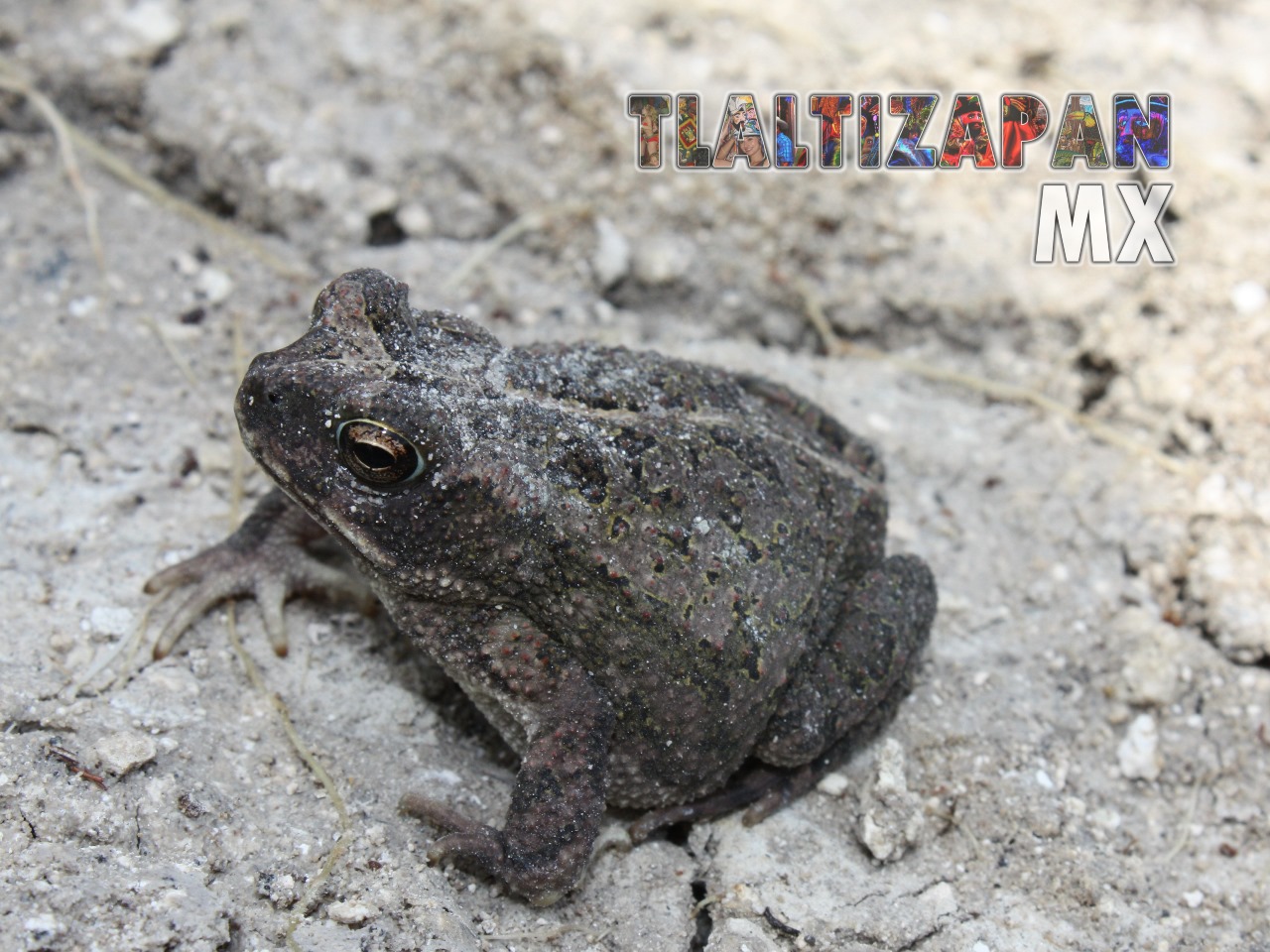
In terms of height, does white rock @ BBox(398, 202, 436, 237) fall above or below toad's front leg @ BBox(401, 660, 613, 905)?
above

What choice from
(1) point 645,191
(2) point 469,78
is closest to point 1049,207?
(1) point 645,191

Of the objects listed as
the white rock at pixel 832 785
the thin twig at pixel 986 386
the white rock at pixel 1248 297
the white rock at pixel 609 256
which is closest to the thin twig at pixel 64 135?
the white rock at pixel 609 256

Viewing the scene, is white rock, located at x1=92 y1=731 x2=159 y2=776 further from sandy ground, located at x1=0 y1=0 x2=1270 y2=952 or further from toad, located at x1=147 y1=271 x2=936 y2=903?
toad, located at x1=147 y1=271 x2=936 y2=903

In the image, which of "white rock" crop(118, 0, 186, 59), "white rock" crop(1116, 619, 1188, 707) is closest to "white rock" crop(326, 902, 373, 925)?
"white rock" crop(1116, 619, 1188, 707)

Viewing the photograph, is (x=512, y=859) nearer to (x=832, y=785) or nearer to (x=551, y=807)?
(x=551, y=807)

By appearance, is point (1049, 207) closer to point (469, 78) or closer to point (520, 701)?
point (469, 78)

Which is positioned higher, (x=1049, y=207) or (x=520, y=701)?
(x=1049, y=207)
